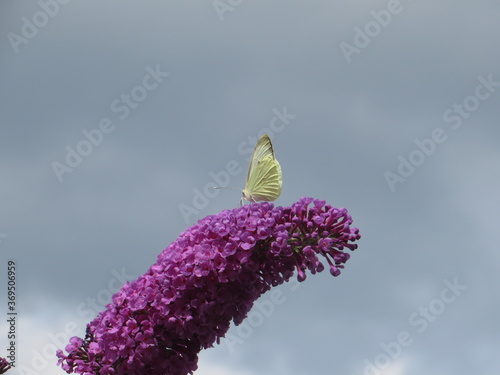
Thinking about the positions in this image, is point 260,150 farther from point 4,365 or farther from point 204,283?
point 4,365

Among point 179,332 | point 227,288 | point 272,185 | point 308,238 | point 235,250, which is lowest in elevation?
point 179,332

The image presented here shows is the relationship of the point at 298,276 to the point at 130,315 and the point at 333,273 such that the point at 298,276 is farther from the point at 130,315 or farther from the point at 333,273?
the point at 130,315

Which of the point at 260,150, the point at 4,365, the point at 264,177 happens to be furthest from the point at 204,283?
the point at 4,365

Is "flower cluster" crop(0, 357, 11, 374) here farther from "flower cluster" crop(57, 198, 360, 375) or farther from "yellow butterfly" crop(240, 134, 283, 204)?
"yellow butterfly" crop(240, 134, 283, 204)

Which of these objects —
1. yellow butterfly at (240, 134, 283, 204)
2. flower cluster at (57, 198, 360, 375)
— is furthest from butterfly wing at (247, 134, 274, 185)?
flower cluster at (57, 198, 360, 375)

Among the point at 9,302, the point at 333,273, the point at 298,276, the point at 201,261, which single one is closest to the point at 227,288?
the point at 201,261

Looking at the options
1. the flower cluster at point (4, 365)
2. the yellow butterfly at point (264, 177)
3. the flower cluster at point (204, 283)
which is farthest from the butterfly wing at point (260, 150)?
the flower cluster at point (4, 365)

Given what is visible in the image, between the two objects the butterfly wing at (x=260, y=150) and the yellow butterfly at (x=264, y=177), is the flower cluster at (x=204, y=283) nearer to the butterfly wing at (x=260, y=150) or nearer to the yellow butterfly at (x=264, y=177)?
the yellow butterfly at (x=264, y=177)
